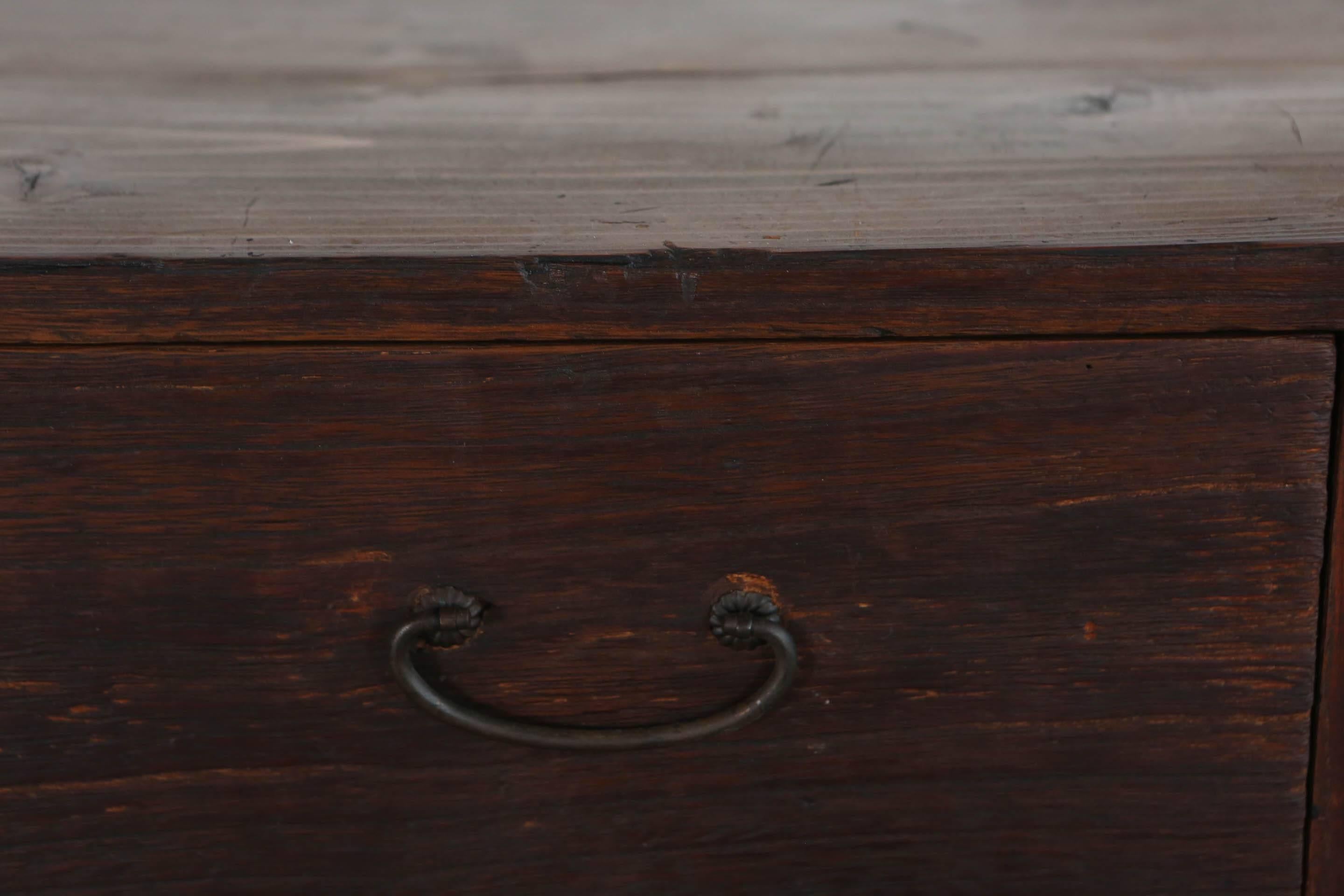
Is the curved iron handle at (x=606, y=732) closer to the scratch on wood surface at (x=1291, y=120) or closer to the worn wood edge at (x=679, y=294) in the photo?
the worn wood edge at (x=679, y=294)

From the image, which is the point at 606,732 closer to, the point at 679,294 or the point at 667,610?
the point at 667,610

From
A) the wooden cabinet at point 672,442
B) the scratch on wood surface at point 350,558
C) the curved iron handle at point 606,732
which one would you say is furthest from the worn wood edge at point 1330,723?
the scratch on wood surface at point 350,558

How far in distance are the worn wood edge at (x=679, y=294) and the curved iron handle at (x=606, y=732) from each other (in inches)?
3.5

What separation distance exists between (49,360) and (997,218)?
29 centimetres

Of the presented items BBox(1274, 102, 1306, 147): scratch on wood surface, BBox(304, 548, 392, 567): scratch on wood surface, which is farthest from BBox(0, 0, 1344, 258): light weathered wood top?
BBox(304, 548, 392, 567): scratch on wood surface

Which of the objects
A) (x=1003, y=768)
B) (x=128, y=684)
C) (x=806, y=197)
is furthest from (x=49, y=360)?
(x=1003, y=768)

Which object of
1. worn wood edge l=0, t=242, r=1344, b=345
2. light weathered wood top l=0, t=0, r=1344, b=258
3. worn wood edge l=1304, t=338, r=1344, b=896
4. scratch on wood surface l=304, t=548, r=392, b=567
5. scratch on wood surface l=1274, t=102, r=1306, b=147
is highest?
light weathered wood top l=0, t=0, r=1344, b=258

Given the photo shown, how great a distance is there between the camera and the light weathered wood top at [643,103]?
26 centimetres

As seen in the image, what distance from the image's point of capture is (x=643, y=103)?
0.85 feet

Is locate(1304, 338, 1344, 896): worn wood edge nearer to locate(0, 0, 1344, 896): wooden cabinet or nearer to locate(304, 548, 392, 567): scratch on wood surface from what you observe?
locate(0, 0, 1344, 896): wooden cabinet

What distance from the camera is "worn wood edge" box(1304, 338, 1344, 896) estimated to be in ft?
0.96

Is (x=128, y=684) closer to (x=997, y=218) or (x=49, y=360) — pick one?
(x=49, y=360)

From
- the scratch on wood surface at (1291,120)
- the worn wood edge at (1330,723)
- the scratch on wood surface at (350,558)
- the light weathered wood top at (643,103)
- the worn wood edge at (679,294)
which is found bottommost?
the worn wood edge at (1330,723)

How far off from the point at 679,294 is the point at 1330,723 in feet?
0.87
